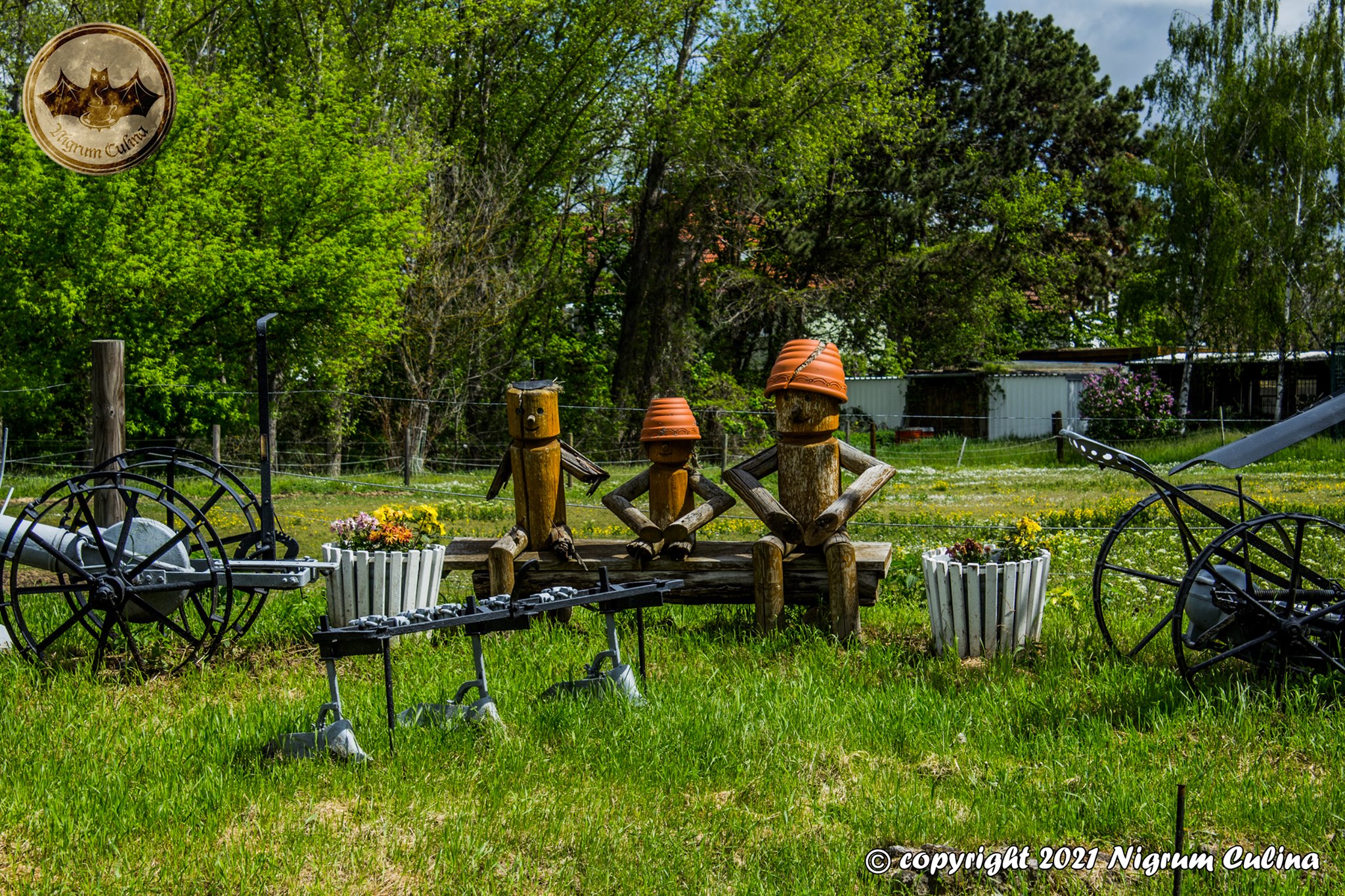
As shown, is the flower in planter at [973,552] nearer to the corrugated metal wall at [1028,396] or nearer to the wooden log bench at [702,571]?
the wooden log bench at [702,571]

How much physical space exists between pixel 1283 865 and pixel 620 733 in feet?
8.71

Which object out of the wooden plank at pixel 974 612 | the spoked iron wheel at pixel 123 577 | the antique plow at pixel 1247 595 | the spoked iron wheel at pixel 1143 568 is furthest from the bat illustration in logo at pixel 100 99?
the spoked iron wheel at pixel 1143 568

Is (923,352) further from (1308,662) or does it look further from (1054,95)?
(1308,662)

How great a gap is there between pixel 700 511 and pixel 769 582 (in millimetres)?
666

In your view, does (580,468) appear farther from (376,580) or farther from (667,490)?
(376,580)

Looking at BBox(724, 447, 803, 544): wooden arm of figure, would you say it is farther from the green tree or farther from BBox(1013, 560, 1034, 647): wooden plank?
the green tree

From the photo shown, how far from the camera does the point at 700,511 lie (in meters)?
7.21

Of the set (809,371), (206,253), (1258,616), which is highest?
(206,253)

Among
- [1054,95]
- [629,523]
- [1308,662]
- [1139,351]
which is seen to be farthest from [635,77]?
[1308,662]

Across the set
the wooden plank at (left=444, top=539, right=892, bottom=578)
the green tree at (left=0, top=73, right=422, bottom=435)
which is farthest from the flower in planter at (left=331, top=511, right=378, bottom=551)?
the green tree at (left=0, top=73, right=422, bottom=435)

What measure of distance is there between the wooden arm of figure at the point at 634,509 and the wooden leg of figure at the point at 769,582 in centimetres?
72

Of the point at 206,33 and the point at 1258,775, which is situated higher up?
the point at 206,33

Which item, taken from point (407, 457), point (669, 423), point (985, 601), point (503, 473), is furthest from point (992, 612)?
point (407, 457)

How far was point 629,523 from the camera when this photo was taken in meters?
7.39
